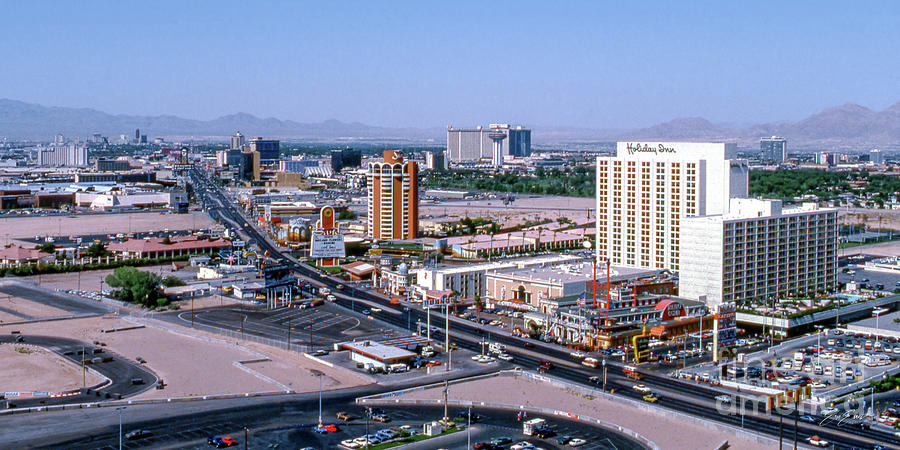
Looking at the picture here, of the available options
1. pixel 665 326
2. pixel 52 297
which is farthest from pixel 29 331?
pixel 665 326

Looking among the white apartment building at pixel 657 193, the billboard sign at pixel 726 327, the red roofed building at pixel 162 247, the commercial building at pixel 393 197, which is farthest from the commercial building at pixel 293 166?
the billboard sign at pixel 726 327

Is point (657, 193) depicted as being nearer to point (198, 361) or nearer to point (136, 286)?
point (198, 361)

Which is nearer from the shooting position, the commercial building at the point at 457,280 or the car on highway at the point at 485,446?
the car on highway at the point at 485,446

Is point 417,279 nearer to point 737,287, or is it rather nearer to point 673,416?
point 737,287

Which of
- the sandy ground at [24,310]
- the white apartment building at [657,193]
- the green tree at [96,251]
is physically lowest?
the sandy ground at [24,310]

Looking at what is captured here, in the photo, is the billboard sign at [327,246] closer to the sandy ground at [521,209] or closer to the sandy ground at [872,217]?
the sandy ground at [521,209]

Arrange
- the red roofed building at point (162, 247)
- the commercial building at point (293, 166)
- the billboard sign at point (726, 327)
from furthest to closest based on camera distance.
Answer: the commercial building at point (293, 166) < the red roofed building at point (162, 247) < the billboard sign at point (726, 327)
